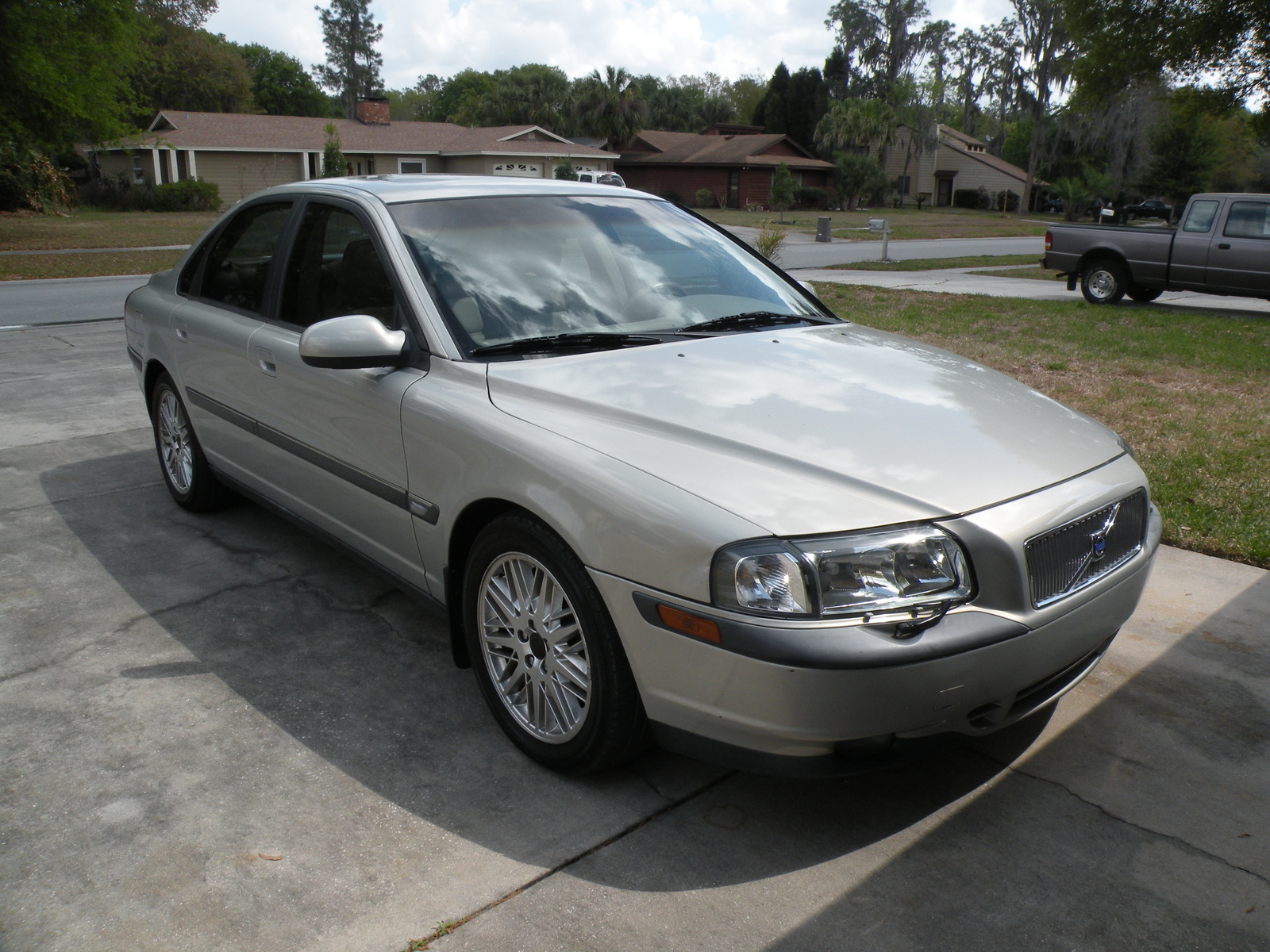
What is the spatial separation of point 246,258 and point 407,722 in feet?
7.51

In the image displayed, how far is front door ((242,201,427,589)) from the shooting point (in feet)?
11.2

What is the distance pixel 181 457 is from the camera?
519 cm

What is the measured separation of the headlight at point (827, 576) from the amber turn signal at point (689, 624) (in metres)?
0.06

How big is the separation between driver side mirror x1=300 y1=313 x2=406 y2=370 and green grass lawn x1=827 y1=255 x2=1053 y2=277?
1936 centimetres

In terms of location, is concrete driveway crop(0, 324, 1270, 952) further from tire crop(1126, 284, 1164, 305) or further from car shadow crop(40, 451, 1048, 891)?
tire crop(1126, 284, 1164, 305)

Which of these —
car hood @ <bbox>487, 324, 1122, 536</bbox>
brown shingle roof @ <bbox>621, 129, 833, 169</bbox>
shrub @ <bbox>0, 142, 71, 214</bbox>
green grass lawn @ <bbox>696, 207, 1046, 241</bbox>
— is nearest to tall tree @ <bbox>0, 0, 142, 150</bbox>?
shrub @ <bbox>0, 142, 71, 214</bbox>

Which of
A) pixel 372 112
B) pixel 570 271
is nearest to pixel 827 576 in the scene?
pixel 570 271

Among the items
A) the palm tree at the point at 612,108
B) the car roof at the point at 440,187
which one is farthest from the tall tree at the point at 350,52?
the car roof at the point at 440,187

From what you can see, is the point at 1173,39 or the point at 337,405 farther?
the point at 1173,39

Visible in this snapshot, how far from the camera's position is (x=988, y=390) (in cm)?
333

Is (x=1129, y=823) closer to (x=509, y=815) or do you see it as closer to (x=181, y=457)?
(x=509, y=815)

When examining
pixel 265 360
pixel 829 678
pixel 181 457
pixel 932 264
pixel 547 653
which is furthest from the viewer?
pixel 932 264

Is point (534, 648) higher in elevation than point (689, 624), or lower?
lower

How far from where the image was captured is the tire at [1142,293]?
49.0ft
